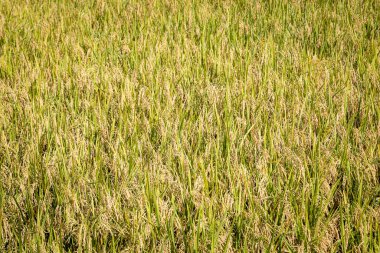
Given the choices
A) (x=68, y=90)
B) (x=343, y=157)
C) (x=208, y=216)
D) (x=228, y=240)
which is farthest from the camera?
(x=68, y=90)

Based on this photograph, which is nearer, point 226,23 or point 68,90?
point 68,90

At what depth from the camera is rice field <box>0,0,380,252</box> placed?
1.19m

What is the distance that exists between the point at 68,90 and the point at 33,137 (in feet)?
1.84

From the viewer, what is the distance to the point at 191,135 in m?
1.70

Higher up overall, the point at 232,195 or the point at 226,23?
the point at 226,23

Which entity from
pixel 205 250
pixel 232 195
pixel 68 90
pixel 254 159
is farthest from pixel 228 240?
pixel 68 90

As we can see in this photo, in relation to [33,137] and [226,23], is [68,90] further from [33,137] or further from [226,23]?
[226,23]

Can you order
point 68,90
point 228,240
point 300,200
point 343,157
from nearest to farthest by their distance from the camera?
1. point 228,240
2. point 300,200
3. point 343,157
4. point 68,90

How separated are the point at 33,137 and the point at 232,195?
824mm

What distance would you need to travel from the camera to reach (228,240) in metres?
1.08

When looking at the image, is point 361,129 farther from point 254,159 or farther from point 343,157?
point 254,159

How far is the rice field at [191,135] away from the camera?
119 cm

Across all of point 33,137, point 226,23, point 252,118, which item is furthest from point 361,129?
point 226,23

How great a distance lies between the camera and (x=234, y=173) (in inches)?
53.7
